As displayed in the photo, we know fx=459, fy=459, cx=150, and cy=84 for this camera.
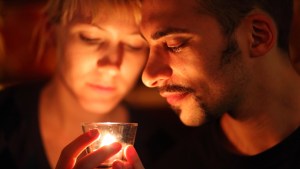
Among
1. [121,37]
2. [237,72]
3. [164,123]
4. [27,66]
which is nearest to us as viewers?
[237,72]

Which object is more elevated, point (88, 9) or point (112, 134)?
point (88, 9)

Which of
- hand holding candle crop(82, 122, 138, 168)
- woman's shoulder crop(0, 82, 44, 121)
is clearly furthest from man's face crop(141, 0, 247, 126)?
woman's shoulder crop(0, 82, 44, 121)

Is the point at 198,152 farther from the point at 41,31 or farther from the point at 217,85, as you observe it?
the point at 41,31

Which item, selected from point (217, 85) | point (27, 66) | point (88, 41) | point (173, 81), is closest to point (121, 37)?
→ point (88, 41)

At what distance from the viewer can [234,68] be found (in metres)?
1.98

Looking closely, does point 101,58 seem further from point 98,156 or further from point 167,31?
point 98,156

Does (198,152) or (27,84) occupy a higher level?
(27,84)

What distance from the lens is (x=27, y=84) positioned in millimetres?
2654

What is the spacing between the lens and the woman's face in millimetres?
2232

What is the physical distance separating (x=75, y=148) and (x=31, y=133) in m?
0.74

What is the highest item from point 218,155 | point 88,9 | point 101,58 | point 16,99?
point 88,9

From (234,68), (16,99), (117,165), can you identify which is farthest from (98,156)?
(16,99)

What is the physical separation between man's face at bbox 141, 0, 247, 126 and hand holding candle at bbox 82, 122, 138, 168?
294 millimetres

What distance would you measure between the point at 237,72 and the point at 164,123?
0.77 meters
